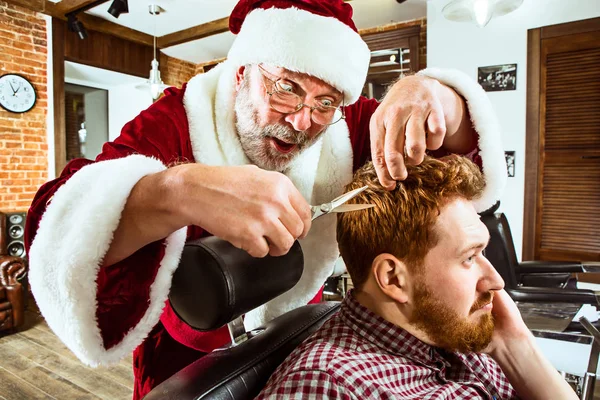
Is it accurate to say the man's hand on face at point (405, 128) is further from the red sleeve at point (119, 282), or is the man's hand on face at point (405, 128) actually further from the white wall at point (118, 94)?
the white wall at point (118, 94)

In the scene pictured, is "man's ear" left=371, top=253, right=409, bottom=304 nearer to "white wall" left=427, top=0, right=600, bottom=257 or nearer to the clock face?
"white wall" left=427, top=0, right=600, bottom=257

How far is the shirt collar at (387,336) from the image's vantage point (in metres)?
1.07

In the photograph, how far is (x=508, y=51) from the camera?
4207 millimetres

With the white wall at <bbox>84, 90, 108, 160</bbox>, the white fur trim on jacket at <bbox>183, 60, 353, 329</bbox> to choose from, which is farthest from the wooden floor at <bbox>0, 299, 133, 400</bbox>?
the white wall at <bbox>84, 90, 108, 160</bbox>

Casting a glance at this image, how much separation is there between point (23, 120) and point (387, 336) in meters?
5.49

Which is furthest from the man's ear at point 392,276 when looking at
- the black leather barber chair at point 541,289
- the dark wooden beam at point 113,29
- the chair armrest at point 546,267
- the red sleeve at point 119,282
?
the dark wooden beam at point 113,29

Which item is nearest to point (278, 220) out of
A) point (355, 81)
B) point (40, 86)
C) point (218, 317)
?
point (218, 317)

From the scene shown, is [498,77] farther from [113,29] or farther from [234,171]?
[113,29]

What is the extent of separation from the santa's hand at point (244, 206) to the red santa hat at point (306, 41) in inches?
24.4

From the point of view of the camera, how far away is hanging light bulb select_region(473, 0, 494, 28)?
3.07m

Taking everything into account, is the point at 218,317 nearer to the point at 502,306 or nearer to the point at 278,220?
the point at 278,220

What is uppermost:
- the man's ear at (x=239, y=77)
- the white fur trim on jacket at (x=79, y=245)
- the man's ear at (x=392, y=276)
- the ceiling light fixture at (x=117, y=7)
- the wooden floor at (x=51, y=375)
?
the ceiling light fixture at (x=117, y=7)

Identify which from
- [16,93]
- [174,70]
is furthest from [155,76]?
[174,70]

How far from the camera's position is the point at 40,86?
5.16m
